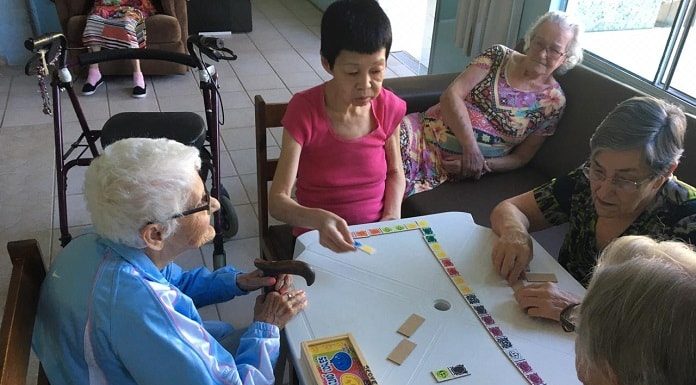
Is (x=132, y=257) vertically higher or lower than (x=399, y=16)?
higher

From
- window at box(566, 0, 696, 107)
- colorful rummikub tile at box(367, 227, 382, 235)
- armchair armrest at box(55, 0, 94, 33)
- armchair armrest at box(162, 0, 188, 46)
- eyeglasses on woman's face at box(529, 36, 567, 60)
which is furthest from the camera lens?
armchair armrest at box(162, 0, 188, 46)

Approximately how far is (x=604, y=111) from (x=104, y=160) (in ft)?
6.20

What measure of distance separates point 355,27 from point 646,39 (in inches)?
81.9

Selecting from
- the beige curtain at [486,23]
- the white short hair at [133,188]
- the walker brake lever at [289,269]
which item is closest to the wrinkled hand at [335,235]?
the walker brake lever at [289,269]

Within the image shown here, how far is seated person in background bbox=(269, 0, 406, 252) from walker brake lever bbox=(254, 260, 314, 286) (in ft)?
0.46

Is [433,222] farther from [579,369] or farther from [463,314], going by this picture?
[579,369]

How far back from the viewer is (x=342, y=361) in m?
1.08

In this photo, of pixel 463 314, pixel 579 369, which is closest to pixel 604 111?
pixel 463 314

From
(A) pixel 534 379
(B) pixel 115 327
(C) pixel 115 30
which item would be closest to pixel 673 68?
(A) pixel 534 379

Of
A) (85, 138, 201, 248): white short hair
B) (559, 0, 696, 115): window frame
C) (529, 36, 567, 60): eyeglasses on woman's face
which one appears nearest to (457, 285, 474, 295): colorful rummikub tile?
(85, 138, 201, 248): white short hair

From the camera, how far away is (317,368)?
1.04 m

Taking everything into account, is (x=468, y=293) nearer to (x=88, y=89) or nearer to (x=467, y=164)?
(x=467, y=164)

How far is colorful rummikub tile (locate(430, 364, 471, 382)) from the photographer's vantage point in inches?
42.1

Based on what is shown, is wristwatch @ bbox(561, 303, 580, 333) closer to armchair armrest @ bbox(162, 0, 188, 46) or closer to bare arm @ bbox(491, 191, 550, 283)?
bare arm @ bbox(491, 191, 550, 283)
